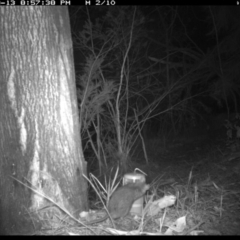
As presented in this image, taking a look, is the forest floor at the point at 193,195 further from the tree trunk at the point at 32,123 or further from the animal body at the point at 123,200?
the tree trunk at the point at 32,123

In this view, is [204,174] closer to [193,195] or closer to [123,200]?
[193,195]

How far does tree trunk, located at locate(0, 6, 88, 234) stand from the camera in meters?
3.03

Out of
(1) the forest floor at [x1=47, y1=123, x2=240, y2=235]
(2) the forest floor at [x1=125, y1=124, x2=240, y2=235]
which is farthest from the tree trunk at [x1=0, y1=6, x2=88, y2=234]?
(2) the forest floor at [x1=125, y1=124, x2=240, y2=235]

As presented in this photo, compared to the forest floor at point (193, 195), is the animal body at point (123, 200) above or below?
above

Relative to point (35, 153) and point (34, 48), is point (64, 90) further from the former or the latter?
point (35, 153)

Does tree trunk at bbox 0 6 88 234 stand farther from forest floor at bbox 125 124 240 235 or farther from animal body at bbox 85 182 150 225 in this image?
forest floor at bbox 125 124 240 235

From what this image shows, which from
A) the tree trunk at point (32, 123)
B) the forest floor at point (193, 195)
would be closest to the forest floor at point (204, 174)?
the forest floor at point (193, 195)

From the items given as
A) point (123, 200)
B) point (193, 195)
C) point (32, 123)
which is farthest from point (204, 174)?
point (32, 123)

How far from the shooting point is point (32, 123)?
9.98 ft

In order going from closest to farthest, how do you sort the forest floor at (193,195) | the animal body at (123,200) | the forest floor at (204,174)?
the forest floor at (193,195) < the animal body at (123,200) < the forest floor at (204,174)

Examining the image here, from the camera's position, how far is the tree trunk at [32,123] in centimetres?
303

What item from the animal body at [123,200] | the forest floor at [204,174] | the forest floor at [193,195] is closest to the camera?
the forest floor at [193,195]

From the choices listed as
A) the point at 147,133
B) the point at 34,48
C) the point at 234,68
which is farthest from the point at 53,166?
the point at 147,133

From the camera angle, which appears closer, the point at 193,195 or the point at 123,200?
the point at 123,200
